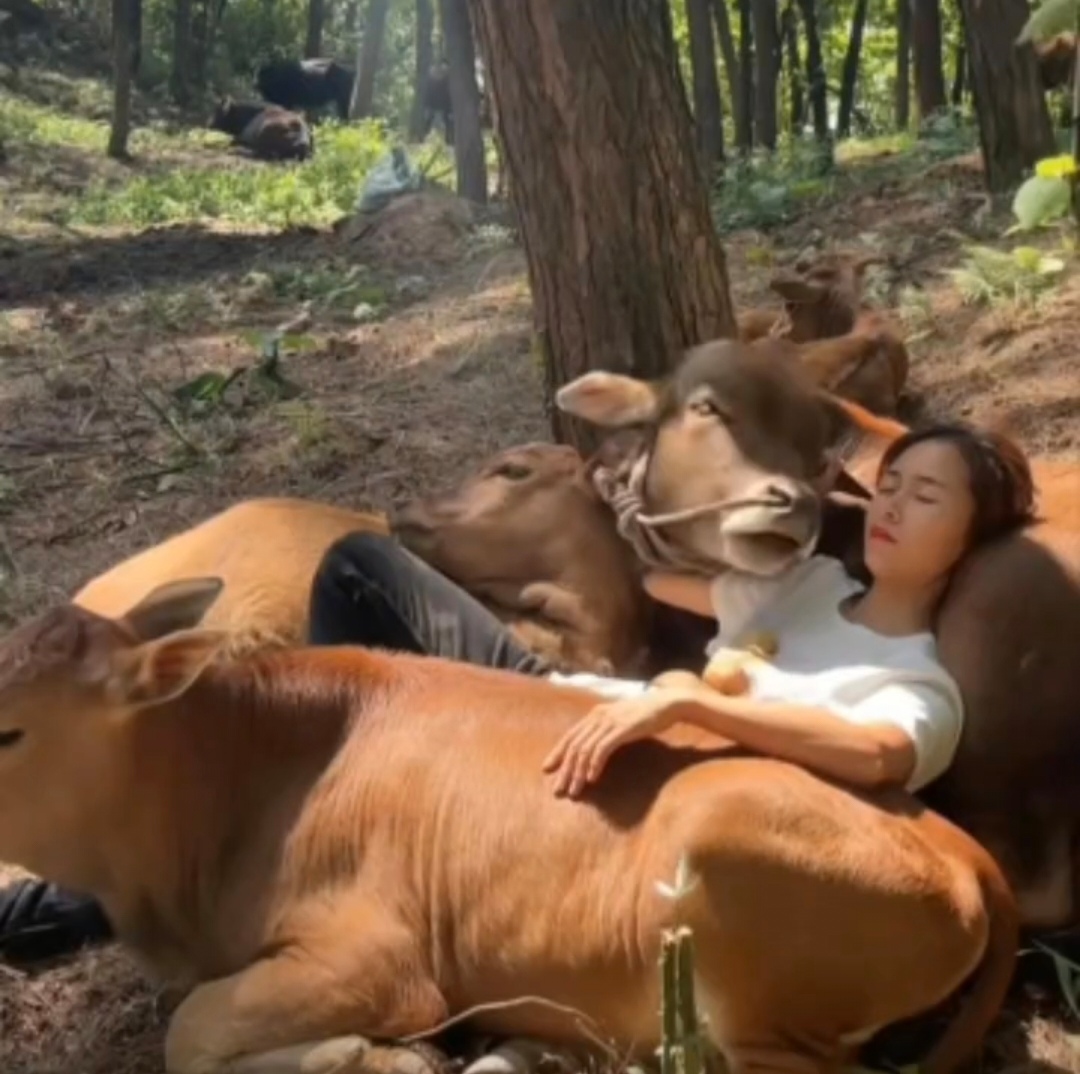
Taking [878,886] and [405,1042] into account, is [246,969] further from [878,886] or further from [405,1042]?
[878,886]

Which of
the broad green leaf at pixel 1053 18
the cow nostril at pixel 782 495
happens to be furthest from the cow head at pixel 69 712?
the broad green leaf at pixel 1053 18

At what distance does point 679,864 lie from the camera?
3.79 meters

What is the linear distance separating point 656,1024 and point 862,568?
5.23ft

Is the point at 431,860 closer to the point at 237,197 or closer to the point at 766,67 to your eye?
the point at 237,197

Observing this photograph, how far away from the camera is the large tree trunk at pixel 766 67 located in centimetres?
2116

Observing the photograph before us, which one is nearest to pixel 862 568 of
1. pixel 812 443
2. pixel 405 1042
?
pixel 812 443

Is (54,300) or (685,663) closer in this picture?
(685,663)

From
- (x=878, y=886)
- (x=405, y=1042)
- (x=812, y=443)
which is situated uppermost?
A: (x=812, y=443)

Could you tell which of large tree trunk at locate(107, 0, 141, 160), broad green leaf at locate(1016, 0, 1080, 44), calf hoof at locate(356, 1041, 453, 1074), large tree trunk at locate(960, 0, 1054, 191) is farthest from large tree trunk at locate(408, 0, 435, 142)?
calf hoof at locate(356, 1041, 453, 1074)

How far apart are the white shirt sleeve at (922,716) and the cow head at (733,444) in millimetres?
622

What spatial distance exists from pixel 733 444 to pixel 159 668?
175 cm

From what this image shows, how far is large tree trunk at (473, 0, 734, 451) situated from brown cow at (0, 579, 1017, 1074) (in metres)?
1.99

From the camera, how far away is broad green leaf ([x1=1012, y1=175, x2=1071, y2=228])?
611 cm

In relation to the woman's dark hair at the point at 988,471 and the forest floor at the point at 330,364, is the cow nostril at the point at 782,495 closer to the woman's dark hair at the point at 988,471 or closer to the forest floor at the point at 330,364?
the woman's dark hair at the point at 988,471
